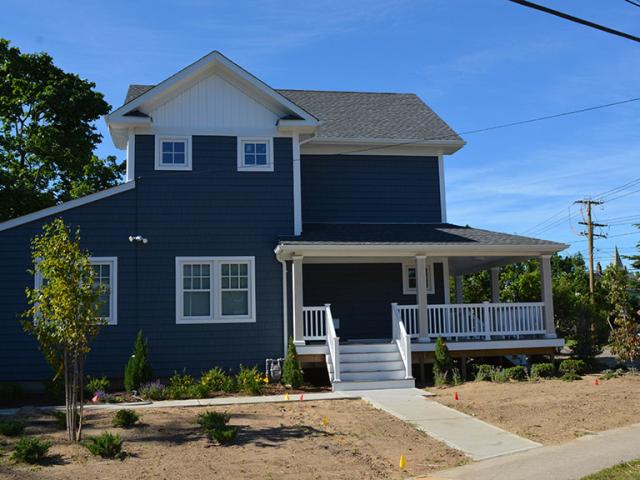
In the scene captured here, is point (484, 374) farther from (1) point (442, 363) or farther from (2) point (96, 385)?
(2) point (96, 385)

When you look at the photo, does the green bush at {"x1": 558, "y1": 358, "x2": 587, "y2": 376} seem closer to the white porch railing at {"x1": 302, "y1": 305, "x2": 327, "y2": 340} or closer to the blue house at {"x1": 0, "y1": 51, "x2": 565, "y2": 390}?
the blue house at {"x1": 0, "y1": 51, "x2": 565, "y2": 390}

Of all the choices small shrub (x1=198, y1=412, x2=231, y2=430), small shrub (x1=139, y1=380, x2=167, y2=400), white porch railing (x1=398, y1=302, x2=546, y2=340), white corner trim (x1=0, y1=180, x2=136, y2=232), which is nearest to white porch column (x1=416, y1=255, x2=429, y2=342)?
white porch railing (x1=398, y1=302, x2=546, y2=340)

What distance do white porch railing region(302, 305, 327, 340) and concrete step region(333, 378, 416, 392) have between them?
1.63m

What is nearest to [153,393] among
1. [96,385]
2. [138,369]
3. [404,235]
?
[138,369]

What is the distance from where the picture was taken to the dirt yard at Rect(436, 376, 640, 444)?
11.0 meters

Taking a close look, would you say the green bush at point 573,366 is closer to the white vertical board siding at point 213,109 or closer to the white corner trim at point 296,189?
the white corner trim at point 296,189

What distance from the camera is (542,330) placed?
1823cm

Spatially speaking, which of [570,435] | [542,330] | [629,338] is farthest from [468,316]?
[570,435]

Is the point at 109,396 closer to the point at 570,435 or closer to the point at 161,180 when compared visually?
the point at 161,180

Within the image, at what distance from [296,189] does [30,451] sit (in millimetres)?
10320

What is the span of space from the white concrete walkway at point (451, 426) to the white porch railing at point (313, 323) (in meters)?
2.72

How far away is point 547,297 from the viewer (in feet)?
59.6

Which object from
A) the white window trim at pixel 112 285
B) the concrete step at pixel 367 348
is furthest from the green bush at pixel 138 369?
the concrete step at pixel 367 348

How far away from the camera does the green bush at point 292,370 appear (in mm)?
15930
